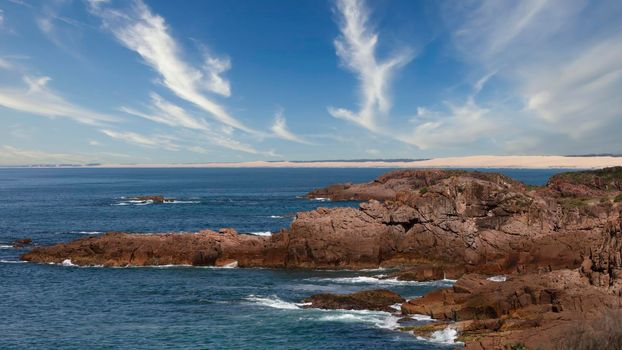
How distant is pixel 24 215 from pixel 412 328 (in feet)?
331

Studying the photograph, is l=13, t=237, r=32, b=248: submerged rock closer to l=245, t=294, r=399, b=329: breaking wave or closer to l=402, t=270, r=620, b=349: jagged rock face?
l=245, t=294, r=399, b=329: breaking wave

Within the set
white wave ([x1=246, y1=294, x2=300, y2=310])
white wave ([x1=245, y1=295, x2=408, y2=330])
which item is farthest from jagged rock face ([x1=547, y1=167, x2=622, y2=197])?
white wave ([x1=246, y1=294, x2=300, y2=310])

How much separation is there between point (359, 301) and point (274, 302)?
7.76 m

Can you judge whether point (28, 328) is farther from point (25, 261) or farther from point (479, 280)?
point (479, 280)

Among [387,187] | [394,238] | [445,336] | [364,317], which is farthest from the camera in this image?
[387,187]

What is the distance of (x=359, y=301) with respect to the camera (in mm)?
45656

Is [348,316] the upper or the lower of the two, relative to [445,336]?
lower

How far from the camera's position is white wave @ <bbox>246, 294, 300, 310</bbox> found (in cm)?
4650

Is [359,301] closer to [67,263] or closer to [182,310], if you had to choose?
[182,310]

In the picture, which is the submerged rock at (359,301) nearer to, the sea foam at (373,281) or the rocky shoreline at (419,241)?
the sea foam at (373,281)

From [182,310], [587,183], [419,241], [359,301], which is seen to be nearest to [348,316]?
[359,301]

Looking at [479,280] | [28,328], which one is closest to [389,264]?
[479,280]

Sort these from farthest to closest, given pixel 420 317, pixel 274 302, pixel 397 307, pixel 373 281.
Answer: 1. pixel 373 281
2. pixel 274 302
3. pixel 397 307
4. pixel 420 317

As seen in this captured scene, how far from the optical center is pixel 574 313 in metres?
34.3
